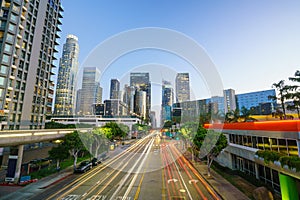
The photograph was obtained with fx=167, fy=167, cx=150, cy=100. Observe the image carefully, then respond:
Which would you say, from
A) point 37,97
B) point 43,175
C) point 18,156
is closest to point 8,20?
point 37,97

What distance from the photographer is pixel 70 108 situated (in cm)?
17988

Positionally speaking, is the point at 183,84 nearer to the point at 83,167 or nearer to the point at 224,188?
the point at 83,167

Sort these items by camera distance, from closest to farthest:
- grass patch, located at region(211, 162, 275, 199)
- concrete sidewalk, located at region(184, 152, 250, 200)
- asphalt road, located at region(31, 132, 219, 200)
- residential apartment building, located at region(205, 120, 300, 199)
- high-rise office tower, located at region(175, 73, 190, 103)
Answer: residential apartment building, located at region(205, 120, 300, 199)
concrete sidewalk, located at region(184, 152, 250, 200)
asphalt road, located at region(31, 132, 219, 200)
grass patch, located at region(211, 162, 275, 199)
high-rise office tower, located at region(175, 73, 190, 103)

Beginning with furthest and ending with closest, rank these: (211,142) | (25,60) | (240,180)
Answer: (25,60) < (211,142) < (240,180)

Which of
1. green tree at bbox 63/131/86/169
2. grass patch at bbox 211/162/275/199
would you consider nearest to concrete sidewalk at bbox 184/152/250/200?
grass patch at bbox 211/162/275/199

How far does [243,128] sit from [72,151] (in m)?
A: 26.4

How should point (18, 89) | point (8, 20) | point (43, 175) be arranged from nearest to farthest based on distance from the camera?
point (43, 175) < point (8, 20) < point (18, 89)

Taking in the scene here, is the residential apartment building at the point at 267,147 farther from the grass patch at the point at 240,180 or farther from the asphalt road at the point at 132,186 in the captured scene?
the asphalt road at the point at 132,186

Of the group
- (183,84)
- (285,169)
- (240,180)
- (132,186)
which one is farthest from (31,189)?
(183,84)

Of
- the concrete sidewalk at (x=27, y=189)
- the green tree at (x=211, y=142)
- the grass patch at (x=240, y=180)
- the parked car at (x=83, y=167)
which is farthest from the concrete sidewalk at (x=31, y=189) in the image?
the grass patch at (x=240, y=180)

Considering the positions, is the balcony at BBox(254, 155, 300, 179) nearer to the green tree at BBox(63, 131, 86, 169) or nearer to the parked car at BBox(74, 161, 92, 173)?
the parked car at BBox(74, 161, 92, 173)

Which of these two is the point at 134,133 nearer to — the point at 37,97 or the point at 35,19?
the point at 37,97

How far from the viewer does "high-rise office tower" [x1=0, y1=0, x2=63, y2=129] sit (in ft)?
140

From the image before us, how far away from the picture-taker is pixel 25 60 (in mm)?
47719
